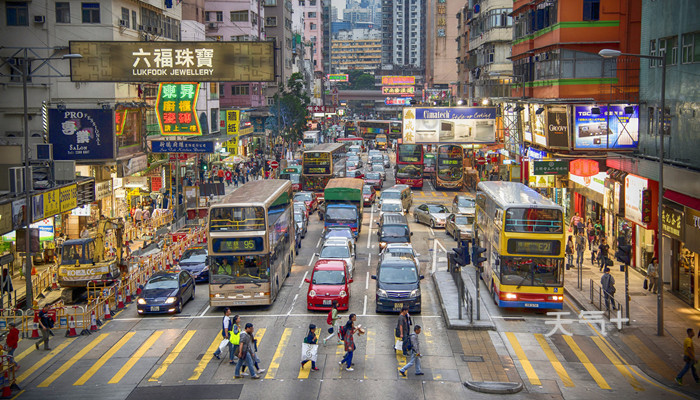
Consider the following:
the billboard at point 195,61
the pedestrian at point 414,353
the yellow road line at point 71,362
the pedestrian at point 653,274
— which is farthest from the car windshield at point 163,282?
the pedestrian at point 653,274

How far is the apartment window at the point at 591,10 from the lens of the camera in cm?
4084

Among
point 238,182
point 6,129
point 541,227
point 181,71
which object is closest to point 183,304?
point 181,71

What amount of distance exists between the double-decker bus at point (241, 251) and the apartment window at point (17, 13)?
82.3 feet

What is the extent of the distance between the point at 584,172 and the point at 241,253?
62.9 feet

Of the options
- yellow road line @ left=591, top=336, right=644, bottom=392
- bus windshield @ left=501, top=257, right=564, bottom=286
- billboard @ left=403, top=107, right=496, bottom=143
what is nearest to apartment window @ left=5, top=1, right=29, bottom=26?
billboard @ left=403, top=107, right=496, bottom=143

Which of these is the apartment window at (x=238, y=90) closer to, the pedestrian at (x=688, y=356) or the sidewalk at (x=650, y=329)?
the sidewalk at (x=650, y=329)

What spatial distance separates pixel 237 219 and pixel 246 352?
7665 mm

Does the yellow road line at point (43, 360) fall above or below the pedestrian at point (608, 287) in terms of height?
below

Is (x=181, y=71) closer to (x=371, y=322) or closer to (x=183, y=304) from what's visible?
(x=183, y=304)

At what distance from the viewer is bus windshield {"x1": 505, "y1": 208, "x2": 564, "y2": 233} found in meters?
26.5

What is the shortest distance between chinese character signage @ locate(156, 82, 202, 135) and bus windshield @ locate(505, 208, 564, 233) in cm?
2398

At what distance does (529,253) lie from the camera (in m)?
26.8

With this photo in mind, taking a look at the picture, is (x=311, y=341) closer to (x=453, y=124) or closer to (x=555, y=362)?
(x=555, y=362)

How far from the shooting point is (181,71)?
2789 cm
